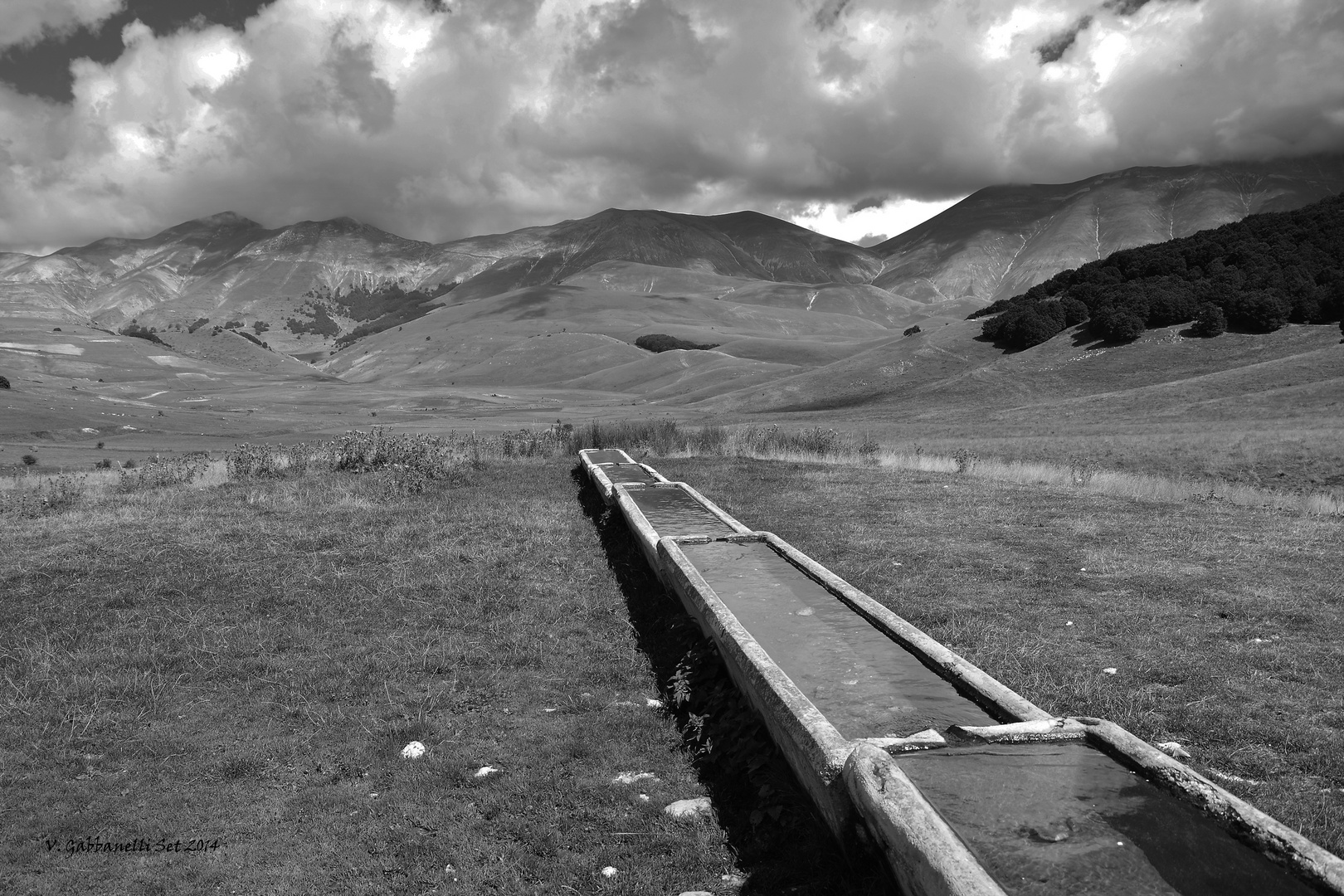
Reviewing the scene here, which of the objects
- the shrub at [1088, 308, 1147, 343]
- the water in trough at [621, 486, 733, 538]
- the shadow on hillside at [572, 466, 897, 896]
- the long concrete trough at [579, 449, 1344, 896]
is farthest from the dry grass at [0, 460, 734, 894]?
the shrub at [1088, 308, 1147, 343]

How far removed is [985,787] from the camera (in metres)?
4.31

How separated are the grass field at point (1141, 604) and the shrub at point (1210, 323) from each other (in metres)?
35.9

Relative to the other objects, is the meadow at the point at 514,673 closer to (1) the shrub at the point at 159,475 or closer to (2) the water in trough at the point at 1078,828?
(2) the water in trough at the point at 1078,828

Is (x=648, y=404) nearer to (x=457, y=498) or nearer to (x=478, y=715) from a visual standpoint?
(x=457, y=498)

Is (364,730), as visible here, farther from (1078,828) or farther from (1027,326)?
(1027,326)

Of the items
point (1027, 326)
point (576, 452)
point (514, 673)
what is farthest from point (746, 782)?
point (1027, 326)

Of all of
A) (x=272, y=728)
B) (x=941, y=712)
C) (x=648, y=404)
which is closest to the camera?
(x=941, y=712)

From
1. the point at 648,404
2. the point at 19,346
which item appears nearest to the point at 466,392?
the point at 648,404

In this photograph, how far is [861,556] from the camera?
11.6 m

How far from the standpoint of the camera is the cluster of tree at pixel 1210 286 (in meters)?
44.9

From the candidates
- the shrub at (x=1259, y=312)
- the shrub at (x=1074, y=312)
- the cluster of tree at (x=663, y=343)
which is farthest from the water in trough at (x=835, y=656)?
the cluster of tree at (x=663, y=343)

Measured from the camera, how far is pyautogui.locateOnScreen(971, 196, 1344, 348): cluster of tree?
44.9m

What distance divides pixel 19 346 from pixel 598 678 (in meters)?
155

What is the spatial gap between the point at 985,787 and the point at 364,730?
14.7ft
